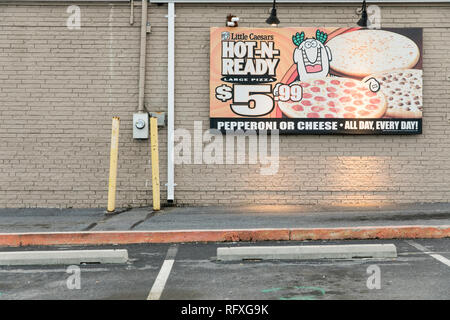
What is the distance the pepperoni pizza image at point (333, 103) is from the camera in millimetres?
10812

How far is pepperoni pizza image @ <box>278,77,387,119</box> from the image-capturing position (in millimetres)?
10812

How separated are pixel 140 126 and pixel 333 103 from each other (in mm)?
4149

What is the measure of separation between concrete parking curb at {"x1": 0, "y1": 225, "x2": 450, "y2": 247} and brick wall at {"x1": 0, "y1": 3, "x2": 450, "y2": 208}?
330 centimetres

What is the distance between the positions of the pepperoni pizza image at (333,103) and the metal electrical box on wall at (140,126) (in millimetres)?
2880

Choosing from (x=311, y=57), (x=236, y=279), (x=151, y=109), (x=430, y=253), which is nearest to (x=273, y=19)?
(x=311, y=57)

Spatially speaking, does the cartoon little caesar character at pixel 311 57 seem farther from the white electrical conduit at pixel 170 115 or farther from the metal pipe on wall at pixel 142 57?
the metal pipe on wall at pixel 142 57

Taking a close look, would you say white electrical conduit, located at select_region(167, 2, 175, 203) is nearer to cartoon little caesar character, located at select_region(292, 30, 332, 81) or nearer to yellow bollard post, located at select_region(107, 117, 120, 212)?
yellow bollard post, located at select_region(107, 117, 120, 212)

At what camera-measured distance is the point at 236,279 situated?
533cm

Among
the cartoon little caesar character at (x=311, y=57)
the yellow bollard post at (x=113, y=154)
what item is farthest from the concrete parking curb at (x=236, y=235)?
the cartoon little caesar character at (x=311, y=57)

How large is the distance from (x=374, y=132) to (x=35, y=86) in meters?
7.33

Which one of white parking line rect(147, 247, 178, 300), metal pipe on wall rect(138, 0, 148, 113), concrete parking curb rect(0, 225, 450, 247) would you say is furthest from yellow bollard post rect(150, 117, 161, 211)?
white parking line rect(147, 247, 178, 300)

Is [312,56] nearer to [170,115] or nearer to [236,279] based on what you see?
[170,115]

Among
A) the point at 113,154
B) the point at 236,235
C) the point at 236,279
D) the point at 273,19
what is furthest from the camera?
the point at 273,19

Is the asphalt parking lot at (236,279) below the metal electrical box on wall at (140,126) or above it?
below
